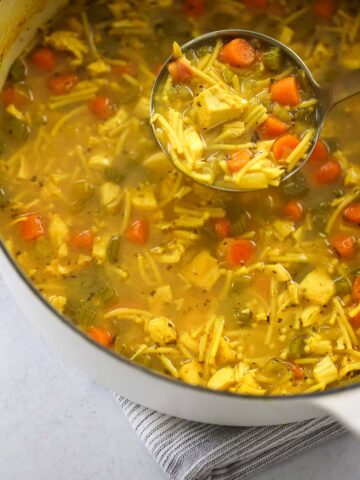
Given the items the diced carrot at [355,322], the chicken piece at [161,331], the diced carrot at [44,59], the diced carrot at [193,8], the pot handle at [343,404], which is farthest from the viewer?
the diced carrot at [193,8]

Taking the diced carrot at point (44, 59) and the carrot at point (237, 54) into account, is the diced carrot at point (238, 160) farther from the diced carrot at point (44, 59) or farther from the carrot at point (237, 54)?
the diced carrot at point (44, 59)

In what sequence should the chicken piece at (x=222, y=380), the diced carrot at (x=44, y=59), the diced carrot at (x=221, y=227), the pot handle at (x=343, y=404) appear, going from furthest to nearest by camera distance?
the diced carrot at (x=44, y=59) < the diced carrot at (x=221, y=227) < the chicken piece at (x=222, y=380) < the pot handle at (x=343, y=404)

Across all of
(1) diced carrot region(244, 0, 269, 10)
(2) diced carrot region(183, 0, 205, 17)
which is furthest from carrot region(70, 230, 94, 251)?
(1) diced carrot region(244, 0, 269, 10)

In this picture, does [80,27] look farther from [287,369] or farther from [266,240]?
[287,369]

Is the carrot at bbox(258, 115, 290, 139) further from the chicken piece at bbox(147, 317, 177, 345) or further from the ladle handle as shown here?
the chicken piece at bbox(147, 317, 177, 345)

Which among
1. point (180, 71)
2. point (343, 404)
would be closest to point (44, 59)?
point (180, 71)

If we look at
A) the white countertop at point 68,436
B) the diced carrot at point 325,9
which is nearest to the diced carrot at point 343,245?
the white countertop at point 68,436

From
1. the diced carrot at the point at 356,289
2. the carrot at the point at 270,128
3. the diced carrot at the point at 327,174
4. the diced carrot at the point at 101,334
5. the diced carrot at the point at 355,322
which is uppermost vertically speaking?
the carrot at the point at 270,128

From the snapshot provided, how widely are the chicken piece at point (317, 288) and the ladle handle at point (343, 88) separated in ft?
2.34

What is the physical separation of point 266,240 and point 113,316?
0.70m

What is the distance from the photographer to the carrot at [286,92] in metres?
3.67

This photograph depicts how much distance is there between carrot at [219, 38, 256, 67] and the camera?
3.75 meters

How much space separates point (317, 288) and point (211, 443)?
0.74 metres

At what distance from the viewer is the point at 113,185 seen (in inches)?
145
